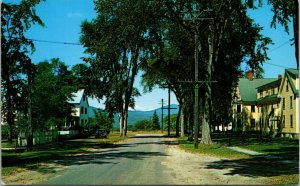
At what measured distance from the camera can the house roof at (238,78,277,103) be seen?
7338 cm

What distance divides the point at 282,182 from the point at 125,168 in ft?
20.9

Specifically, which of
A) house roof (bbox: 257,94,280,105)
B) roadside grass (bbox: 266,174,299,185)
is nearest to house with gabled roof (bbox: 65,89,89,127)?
house roof (bbox: 257,94,280,105)

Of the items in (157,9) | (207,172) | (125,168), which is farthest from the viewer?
(157,9)

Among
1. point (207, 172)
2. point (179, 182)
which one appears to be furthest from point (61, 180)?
point (207, 172)

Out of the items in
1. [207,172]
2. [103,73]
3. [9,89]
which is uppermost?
[103,73]

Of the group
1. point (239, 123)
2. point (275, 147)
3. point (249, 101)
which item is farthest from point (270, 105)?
point (275, 147)

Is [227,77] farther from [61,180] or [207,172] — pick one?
[61,180]

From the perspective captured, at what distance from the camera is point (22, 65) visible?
21016 mm

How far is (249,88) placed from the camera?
75250mm

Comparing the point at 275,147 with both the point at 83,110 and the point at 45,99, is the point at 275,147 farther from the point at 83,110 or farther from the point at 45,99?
the point at 83,110

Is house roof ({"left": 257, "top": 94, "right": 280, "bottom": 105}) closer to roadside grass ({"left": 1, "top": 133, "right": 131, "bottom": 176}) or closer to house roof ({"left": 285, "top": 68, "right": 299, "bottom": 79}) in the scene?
house roof ({"left": 285, "top": 68, "right": 299, "bottom": 79})

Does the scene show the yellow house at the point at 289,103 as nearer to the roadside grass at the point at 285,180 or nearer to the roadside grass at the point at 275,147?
the roadside grass at the point at 275,147

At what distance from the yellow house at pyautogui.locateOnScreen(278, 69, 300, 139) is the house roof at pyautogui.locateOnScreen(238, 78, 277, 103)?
17636 mm

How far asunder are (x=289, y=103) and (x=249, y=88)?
75.7 ft
